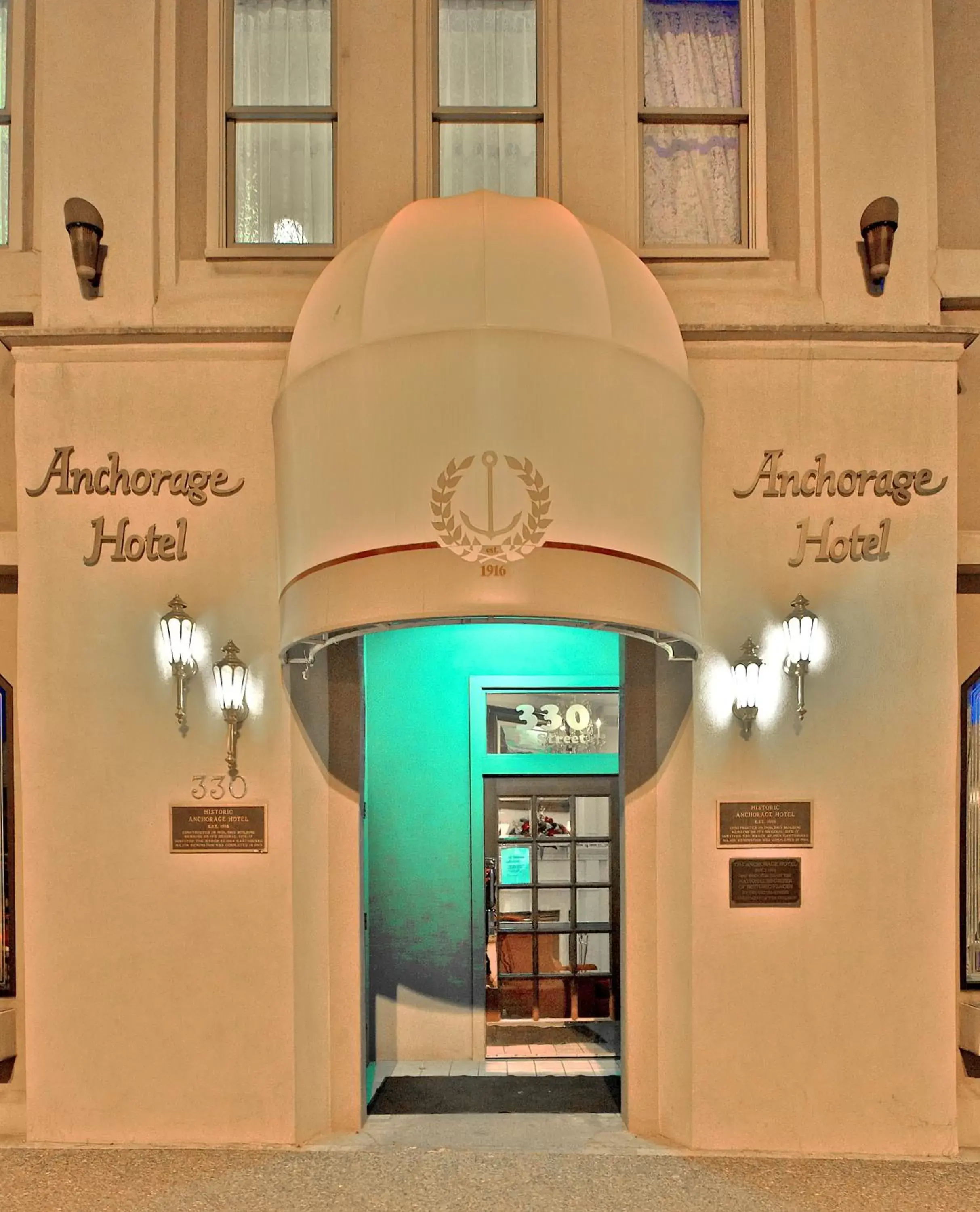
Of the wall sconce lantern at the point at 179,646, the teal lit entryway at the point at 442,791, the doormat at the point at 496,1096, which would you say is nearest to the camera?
the wall sconce lantern at the point at 179,646

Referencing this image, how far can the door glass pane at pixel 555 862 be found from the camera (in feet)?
26.0

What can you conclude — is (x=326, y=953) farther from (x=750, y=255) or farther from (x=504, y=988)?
(x=750, y=255)

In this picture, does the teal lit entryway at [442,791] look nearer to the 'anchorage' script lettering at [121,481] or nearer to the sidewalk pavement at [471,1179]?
the sidewalk pavement at [471,1179]

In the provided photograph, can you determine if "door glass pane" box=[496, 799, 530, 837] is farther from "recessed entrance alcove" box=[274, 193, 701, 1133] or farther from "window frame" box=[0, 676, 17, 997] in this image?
"window frame" box=[0, 676, 17, 997]

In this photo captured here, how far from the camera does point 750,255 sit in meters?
6.16

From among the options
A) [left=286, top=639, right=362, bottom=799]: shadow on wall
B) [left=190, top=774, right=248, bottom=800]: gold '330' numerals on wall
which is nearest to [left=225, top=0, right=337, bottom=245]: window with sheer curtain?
[left=286, top=639, right=362, bottom=799]: shadow on wall

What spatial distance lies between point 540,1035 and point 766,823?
3.23m

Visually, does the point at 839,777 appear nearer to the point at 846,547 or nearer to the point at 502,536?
the point at 846,547

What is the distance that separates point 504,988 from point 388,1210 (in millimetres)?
2943

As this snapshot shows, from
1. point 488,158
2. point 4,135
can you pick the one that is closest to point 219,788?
point 488,158

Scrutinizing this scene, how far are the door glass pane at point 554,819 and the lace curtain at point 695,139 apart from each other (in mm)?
4514

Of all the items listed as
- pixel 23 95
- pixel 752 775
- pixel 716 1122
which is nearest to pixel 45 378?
pixel 23 95

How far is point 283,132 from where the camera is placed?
21.2 feet

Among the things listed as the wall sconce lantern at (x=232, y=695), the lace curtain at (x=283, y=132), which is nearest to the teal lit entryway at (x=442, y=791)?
the wall sconce lantern at (x=232, y=695)
